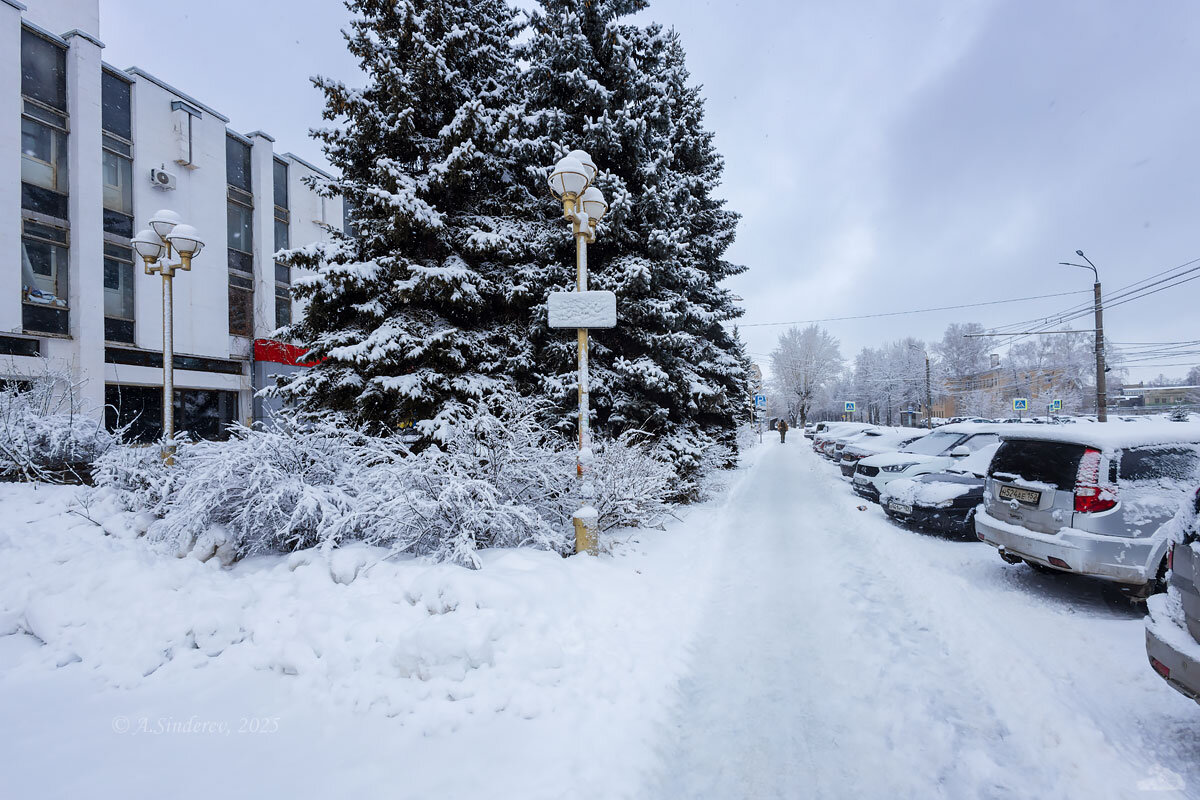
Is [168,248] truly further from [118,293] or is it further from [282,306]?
[282,306]

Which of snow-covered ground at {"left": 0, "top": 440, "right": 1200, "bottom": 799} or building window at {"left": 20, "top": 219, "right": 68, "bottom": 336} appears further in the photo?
building window at {"left": 20, "top": 219, "right": 68, "bottom": 336}

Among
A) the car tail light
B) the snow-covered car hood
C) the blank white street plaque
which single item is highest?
the blank white street plaque

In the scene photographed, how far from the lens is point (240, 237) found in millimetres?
22078

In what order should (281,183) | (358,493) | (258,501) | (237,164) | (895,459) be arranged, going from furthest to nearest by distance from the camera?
(281,183) → (237,164) → (895,459) → (358,493) → (258,501)

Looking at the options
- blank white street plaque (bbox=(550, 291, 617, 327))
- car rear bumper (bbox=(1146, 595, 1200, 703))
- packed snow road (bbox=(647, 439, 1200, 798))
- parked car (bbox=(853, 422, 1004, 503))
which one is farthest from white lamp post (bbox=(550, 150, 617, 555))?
parked car (bbox=(853, 422, 1004, 503))

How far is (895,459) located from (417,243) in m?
10.6

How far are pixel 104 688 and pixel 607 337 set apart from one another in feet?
25.2

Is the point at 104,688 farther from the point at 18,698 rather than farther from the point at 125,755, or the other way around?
the point at 125,755

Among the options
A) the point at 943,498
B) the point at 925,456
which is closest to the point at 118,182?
the point at 943,498

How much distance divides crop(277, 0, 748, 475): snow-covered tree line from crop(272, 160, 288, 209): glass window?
18.2 meters

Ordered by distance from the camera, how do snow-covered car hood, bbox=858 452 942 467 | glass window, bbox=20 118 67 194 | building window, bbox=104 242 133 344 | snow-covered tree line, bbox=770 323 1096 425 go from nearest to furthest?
snow-covered car hood, bbox=858 452 942 467 → glass window, bbox=20 118 67 194 → building window, bbox=104 242 133 344 → snow-covered tree line, bbox=770 323 1096 425

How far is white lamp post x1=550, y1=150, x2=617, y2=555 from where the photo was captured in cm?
543

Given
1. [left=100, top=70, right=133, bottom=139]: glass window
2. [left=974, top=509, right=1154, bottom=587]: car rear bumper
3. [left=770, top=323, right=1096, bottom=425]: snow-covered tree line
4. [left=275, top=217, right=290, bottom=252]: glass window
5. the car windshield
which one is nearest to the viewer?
[left=974, top=509, right=1154, bottom=587]: car rear bumper

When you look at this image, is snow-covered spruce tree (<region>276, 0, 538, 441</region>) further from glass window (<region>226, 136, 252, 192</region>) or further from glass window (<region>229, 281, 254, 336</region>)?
glass window (<region>226, 136, 252, 192</region>)
